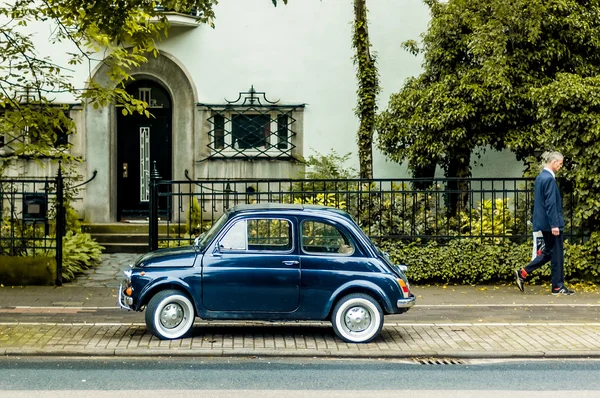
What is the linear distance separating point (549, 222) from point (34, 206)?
310 inches

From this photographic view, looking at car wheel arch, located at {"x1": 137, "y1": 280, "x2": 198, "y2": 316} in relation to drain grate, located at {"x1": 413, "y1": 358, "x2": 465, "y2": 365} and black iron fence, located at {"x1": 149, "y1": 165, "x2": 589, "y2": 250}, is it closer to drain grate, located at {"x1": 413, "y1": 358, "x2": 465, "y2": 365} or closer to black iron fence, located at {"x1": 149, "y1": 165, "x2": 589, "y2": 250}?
drain grate, located at {"x1": 413, "y1": 358, "x2": 465, "y2": 365}

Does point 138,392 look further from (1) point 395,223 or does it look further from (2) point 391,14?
(2) point 391,14

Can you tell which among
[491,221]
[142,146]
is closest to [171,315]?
[491,221]

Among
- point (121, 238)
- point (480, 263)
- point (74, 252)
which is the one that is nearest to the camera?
point (480, 263)

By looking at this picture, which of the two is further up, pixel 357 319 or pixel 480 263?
pixel 480 263

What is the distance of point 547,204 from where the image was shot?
1205 cm

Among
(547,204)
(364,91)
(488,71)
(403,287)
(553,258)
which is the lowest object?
(403,287)

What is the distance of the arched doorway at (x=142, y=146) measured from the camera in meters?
19.8

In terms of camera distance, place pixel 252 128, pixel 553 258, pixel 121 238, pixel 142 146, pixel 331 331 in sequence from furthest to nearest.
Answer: pixel 142 146, pixel 252 128, pixel 121 238, pixel 553 258, pixel 331 331

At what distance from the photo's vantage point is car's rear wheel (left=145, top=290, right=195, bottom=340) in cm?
914

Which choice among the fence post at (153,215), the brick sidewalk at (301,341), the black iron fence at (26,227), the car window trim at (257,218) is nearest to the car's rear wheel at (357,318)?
the brick sidewalk at (301,341)

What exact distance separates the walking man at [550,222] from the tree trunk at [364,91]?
14.2 ft

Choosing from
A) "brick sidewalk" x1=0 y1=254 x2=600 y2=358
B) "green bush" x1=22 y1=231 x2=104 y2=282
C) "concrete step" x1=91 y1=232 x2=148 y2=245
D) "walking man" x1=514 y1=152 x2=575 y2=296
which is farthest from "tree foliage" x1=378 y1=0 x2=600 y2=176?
"green bush" x1=22 y1=231 x2=104 y2=282

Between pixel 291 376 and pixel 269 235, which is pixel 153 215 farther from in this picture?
pixel 291 376
